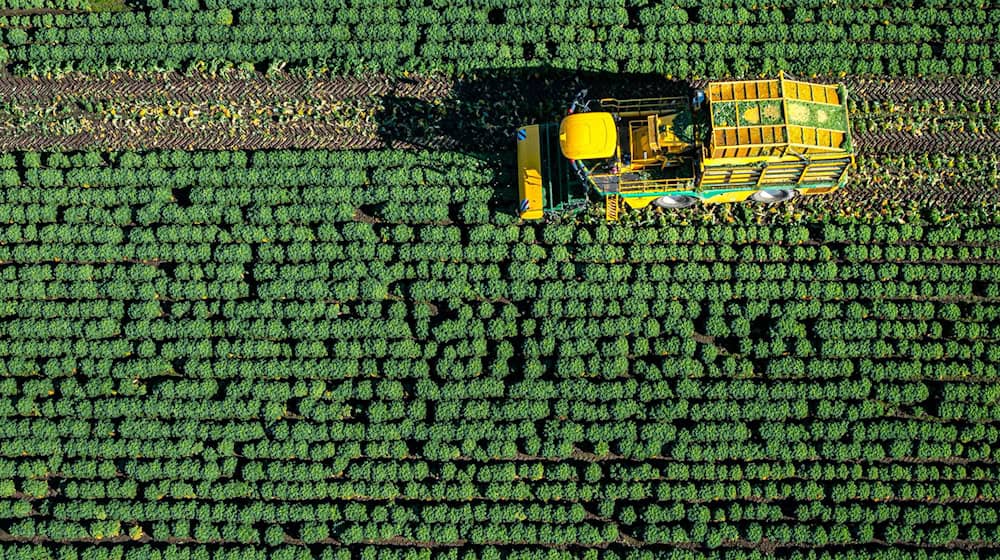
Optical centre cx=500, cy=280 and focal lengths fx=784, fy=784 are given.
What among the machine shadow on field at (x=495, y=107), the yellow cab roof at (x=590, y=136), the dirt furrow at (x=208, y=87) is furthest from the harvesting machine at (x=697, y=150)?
the dirt furrow at (x=208, y=87)

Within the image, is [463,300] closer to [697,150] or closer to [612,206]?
[612,206]

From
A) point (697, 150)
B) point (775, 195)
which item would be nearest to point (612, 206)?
point (697, 150)

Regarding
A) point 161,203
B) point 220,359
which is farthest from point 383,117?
point 220,359

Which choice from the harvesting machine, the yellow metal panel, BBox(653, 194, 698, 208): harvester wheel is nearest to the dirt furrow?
the yellow metal panel

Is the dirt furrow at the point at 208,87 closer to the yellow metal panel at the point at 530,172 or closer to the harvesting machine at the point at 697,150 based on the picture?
the yellow metal panel at the point at 530,172

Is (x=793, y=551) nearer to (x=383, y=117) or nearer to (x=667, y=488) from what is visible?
(x=667, y=488)
